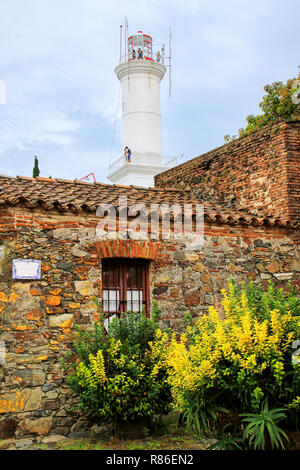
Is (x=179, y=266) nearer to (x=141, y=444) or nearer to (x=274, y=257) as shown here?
(x=274, y=257)

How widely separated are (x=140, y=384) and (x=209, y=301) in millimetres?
2746

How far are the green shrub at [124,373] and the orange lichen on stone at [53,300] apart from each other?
920 millimetres

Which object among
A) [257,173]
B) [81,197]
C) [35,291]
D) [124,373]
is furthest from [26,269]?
[257,173]

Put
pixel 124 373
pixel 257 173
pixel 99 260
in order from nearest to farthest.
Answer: pixel 124 373 → pixel 99 260 → pixel 257 173

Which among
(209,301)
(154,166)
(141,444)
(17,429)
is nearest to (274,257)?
(209,301)

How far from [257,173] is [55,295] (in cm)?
576

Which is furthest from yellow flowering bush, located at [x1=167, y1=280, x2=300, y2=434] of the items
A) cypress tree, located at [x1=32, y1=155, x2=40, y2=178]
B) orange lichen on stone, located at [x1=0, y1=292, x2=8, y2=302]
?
cypress tree, located at [x1=32, y1=155, x2=40, y2=178]

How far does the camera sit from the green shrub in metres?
6.86

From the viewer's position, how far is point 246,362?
470 cm

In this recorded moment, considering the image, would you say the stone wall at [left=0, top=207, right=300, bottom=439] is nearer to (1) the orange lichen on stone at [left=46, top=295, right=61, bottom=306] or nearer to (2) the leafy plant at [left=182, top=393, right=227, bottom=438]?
(1) the orange lichen on stone at [left=46, top=295, right=61, bottom=306]

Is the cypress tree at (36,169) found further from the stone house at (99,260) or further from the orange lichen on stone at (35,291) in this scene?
the orange lichen on stone at (35,291)

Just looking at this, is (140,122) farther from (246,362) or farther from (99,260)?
(246,362)

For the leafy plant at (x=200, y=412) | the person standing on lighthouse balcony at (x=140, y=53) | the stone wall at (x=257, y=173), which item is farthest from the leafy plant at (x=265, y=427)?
the person standing on lighthouse balcony at (x=140, y=53)

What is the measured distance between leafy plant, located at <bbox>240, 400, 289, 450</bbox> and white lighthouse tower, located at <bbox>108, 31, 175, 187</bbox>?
938 inches
